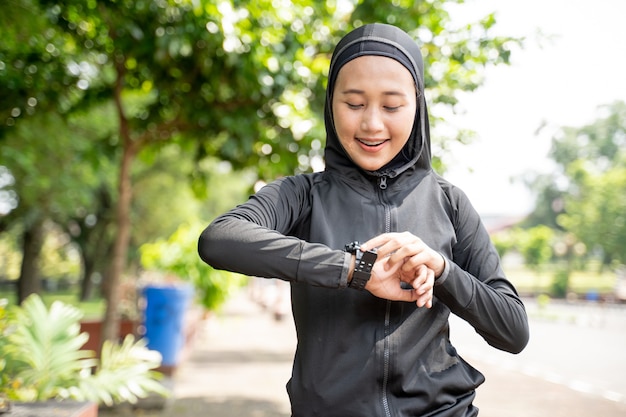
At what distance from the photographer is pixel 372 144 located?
170 cm

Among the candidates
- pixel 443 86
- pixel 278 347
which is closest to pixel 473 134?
pixel 443 86

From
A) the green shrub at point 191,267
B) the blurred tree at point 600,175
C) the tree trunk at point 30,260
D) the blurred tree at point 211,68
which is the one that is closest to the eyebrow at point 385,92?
the blurred tree at point 211,68

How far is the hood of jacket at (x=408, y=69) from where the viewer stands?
1645mm

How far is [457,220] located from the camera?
175 cm

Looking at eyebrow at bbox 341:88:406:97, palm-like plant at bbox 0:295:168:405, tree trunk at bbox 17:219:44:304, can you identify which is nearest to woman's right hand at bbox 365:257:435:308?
eyebrow at bbox 341:88:406:97

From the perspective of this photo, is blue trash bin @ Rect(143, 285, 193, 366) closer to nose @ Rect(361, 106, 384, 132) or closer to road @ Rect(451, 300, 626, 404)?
road @ Rect(451, 300, 626, 404)

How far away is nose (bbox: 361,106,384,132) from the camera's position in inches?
65.1

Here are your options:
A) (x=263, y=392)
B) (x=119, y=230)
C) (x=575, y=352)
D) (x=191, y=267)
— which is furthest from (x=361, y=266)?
(x=575, y=352)

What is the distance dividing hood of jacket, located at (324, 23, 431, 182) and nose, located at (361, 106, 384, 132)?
12 cm

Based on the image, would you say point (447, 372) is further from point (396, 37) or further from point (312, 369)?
point (396, 37)

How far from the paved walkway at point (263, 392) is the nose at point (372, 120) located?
6244mm

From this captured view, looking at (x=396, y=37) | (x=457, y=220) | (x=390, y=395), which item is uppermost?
(x=396, y=37)

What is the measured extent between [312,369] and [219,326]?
1896cm

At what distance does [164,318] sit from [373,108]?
7654mm
